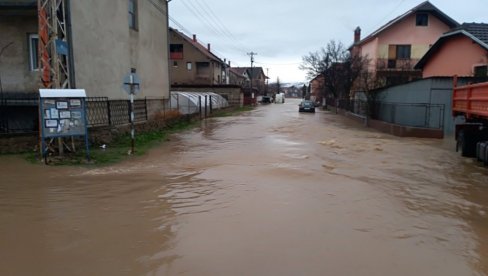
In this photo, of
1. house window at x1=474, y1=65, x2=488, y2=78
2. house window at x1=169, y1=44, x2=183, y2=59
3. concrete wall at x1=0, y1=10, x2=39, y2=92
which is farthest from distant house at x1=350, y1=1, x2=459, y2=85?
concrete wall at x1=0, y1=10, x2=39, y2=92

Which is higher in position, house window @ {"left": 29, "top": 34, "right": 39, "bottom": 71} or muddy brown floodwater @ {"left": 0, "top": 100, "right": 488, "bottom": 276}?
house window @ {"left": 29, "top": 34, "right": 39, "bottom": 71}

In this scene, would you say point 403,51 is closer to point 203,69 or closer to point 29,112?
point 203,69

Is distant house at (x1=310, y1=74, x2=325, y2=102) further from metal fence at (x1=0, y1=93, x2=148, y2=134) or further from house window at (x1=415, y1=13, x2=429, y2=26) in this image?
metal fence at (x1=0, y1=93, x2=148, y2=134)

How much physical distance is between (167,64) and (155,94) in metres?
3.22

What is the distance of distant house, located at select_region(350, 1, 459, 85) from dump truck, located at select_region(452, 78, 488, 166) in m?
28.7

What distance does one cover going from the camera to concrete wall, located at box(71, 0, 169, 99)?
51.1 ft

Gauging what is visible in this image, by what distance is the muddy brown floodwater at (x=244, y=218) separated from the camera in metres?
4.86

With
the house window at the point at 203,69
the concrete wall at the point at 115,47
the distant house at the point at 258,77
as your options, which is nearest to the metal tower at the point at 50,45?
the concrete wall at the point at 115,47

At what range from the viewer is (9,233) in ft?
19.1

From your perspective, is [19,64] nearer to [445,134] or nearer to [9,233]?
[9,233]

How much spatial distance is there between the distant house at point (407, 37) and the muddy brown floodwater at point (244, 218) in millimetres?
Answer: 34488

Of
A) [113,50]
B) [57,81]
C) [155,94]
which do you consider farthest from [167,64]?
[57,81]

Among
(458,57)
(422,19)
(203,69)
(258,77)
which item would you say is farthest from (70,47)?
(258,77)

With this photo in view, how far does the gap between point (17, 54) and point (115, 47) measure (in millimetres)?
4225
